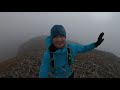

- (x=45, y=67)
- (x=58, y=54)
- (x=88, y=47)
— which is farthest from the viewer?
(x=58, y=54)

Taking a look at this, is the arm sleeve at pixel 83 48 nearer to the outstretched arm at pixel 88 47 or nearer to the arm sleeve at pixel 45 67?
the outstretched arm at pixel 88 47

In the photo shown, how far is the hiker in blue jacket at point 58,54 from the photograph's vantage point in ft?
12.3

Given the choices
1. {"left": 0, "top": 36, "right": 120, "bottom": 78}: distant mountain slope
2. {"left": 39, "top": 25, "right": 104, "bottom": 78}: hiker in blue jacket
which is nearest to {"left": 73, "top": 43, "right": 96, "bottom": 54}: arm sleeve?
{"left": 39, "top": 25, "right": 104, "bottom": 78}: hiker in blue jacket

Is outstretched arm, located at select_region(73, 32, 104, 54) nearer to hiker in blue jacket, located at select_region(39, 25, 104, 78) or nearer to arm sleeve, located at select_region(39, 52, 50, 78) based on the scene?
hiker in blue jacket, located at select_region(39, 25, 104, 78)

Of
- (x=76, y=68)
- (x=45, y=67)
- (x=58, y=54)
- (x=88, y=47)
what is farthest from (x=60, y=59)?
(x=76, y=68)

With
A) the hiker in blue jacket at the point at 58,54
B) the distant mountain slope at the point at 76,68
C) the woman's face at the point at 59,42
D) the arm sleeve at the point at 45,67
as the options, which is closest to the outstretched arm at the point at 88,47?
the hiker in blue jacket at the point at 58,54

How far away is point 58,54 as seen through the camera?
393 cm

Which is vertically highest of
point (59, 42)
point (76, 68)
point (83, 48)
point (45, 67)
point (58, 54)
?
point (59, 42)

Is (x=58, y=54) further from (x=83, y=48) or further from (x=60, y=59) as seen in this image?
(x=83, y=48)

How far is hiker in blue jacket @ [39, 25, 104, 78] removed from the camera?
3756 mm

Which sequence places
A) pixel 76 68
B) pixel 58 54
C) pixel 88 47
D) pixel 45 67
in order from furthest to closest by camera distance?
1. pixel 76 68
2. pixel 58 54
3. pixel 45 67
4. pixel 88 47
